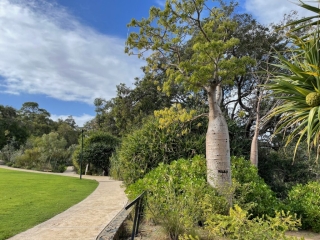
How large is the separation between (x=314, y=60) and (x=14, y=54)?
13.2m

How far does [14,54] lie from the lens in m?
12.9

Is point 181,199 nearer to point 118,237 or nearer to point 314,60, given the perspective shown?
point 118,237

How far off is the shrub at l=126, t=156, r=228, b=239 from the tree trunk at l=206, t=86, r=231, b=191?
0.25 metres

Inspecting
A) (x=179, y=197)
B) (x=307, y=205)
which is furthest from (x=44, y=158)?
(x=307, y=205)

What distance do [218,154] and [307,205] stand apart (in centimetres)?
257

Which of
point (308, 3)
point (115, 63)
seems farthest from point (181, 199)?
point (115, 63)

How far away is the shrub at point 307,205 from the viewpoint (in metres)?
5.98

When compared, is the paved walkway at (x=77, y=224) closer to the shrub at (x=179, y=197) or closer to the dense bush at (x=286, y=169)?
the shrub at (x=179, y=197)

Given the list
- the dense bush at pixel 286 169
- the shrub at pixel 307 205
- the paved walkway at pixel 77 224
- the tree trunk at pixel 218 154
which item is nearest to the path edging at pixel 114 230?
the paved walkway at pixel 77 224

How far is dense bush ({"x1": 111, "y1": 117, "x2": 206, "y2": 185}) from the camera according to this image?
876cm

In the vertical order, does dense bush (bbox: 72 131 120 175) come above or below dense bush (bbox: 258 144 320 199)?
above

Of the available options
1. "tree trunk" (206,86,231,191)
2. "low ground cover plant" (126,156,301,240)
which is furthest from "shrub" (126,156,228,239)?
"tree trunk" (206,86,231,191)

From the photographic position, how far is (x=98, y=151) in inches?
806

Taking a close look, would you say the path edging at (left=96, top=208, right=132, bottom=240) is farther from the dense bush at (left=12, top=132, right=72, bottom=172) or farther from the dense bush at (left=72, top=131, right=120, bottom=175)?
the dense bush at (left=12, top=132, right=72, bottom=172)
